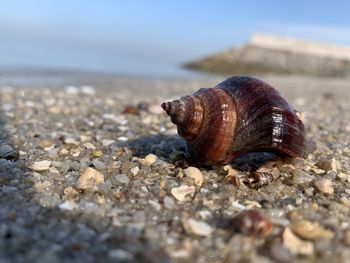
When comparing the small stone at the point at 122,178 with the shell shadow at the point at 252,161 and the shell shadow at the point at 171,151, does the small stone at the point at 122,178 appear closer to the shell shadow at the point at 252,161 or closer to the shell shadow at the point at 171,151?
the shell shadow at the point at 171,151

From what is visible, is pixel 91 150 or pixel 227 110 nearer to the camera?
pixel 227 110

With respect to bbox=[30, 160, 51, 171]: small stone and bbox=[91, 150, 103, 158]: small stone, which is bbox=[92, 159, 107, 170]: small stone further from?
bbox=[30, 160, 51, 171]: small stone

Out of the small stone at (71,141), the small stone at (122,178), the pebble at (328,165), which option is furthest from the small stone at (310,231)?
the small stone at (71,141)

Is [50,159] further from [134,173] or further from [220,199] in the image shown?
[220,199]

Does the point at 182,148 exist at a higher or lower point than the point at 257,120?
lower

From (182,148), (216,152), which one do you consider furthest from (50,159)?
(216,152)

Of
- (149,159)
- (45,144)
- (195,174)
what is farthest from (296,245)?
(45,144)
